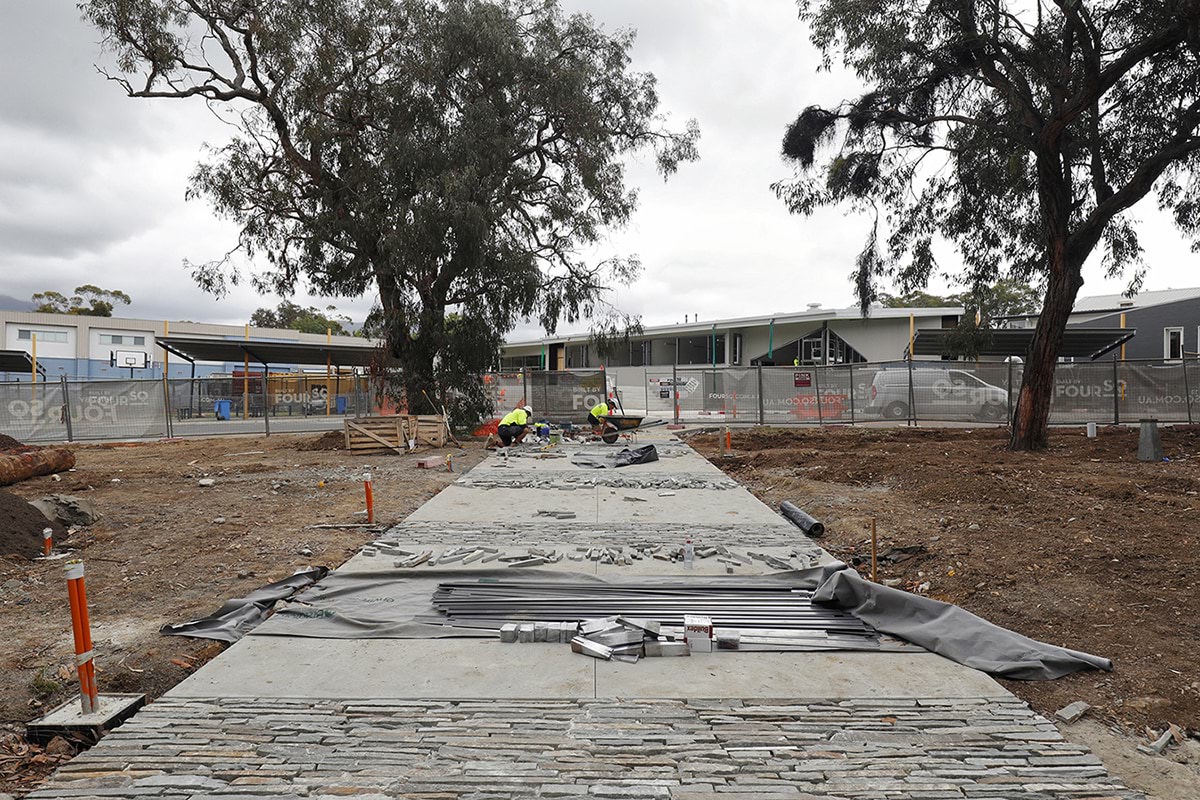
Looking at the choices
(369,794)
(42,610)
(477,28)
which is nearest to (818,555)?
(369,794)

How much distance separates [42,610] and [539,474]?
8.01m

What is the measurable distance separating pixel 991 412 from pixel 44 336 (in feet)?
203

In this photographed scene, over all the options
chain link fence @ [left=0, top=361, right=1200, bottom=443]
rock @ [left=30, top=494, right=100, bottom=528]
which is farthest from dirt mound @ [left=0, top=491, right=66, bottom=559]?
chain link fence @ [left=0, top=361, right=1200, bottom=443]

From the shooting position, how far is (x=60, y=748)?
3.47m

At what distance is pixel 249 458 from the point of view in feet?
53.5

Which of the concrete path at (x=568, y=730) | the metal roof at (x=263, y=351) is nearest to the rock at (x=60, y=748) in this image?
the concrete path at (x=568, y=730)

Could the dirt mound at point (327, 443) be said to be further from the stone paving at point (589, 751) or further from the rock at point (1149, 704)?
the rock at point (1149, 704)

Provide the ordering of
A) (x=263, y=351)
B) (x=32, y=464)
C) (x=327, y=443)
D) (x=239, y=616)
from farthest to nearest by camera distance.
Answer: (x=263, y=351), (x=327, y=443), (x=32, y=464), (x=239, y=616)

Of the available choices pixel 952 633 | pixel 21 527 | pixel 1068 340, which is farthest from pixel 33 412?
pixel 1068 340

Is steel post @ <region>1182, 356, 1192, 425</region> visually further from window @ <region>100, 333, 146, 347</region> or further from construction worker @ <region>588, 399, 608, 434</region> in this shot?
window @ <region>100, 333, 146, 347</region>

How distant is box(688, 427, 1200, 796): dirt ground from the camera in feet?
13.7

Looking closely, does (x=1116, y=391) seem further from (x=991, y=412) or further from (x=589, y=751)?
(x=589, y=751)

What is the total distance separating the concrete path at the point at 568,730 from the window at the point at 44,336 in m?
60.9

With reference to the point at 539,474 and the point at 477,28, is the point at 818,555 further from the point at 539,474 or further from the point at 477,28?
the point at 477,28
